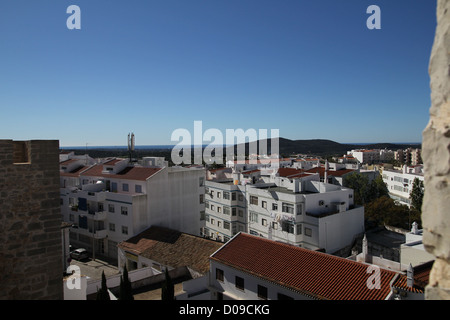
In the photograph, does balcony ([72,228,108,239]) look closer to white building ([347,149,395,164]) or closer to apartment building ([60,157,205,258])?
apartment building ([60,157,205,258])

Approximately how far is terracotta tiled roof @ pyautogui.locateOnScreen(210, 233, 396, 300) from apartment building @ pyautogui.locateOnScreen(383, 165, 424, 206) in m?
47.3

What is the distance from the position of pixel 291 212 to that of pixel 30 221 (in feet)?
82.0

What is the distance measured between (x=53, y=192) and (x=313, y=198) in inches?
1003

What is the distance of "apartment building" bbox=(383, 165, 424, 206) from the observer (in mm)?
58234

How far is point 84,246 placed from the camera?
3309 centimetres

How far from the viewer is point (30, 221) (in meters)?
7.19

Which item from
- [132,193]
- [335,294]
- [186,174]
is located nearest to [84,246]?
[132,193]

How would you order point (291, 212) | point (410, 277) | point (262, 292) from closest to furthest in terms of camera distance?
point (410, 277) < point (262, 292) < point (291, 212)

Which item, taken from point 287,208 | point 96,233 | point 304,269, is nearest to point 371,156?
point 287,208

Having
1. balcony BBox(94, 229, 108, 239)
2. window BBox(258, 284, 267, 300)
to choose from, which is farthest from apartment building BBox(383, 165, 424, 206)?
balcony BBox(94, 229, 108, 239)

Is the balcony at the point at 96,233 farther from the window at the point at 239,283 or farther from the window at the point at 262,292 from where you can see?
the window at the point at 262,292

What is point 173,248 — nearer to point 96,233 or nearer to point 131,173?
point 96,233
